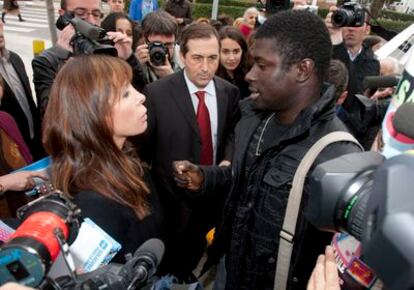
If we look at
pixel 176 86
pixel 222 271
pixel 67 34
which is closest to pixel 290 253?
pixel 222 271

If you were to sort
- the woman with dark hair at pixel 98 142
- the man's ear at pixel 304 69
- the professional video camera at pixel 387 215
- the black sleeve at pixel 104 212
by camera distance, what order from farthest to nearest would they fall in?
1. the man's ear at pixel 304 69
2. the woman with dark hair at pixel 98 142
3. the black sleeve at pixel 104 212
4. the professional video camera at pixel 387 215

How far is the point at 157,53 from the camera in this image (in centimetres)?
300

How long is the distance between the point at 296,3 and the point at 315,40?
2399mm

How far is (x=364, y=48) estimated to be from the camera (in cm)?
375

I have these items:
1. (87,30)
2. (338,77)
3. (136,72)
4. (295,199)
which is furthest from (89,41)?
(338,77)

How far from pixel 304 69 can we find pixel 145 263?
109cm

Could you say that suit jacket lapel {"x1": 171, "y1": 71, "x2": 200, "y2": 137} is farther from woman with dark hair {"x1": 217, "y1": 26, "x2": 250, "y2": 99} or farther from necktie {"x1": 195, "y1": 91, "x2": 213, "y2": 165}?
woman with dark hair {"x1": 217, "y1": 26, "x2": 250, "y2": 99}

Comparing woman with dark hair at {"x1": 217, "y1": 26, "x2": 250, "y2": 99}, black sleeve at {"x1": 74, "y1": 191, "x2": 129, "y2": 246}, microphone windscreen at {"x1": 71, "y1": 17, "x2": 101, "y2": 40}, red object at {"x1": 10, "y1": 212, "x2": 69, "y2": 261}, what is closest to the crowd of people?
black sleeve at {"x1": 74, "y1": 191, "x2": 129, "y2": 246}

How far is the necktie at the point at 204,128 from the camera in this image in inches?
99.2

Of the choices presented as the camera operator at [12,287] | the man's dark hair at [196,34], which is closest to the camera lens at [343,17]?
the man's dark hair at [196,34]

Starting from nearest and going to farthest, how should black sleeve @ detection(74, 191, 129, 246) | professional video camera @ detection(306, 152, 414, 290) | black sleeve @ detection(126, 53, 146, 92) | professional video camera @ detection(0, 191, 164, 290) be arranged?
professional video camera @ detection(306, 152, 414, 290), professional video camera @ detection(0, 191, 164, 290), black sleeve @ detection(74, 191, 129, 246), black sleeve @ detection(126, 53, 146, 92)

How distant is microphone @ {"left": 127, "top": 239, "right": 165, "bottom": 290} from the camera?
34.6 inches

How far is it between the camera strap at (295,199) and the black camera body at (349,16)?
2167mm

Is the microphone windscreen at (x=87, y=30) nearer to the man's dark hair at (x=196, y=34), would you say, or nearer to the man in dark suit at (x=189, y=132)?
the man in dark suit at (x=189, y=132)
